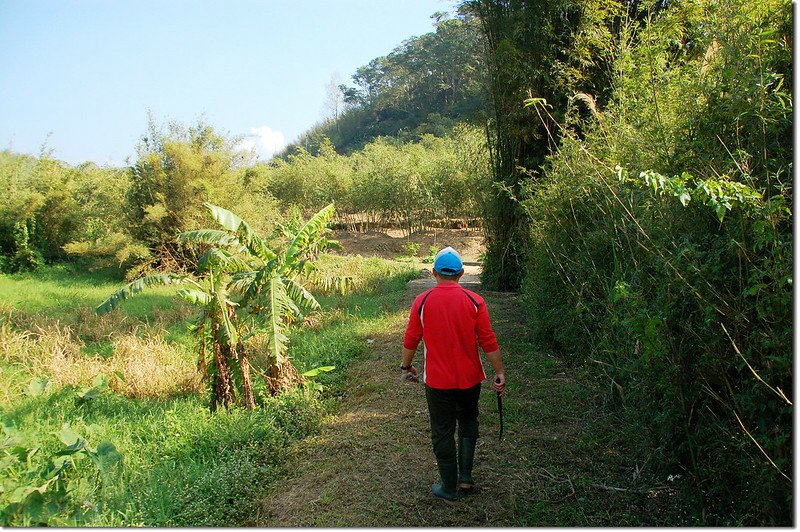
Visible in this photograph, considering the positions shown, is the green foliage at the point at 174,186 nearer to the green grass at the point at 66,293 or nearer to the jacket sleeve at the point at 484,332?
the green grass at the point at 66,293

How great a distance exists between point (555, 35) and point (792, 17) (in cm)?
671

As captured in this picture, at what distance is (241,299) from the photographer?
22.7ft

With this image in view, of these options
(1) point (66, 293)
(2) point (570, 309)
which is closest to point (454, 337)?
(2) point (570, 309)

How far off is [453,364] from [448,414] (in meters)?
0.36

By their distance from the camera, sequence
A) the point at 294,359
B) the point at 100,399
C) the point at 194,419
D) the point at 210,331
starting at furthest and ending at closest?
the point at 294,359 < the point at 100,399 < the point at 210,331 < the point at 194,419

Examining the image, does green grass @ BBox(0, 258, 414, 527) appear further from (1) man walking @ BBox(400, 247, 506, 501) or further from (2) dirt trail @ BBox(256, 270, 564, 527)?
(1) man walking @ BBox(400, 247, 506, 501)

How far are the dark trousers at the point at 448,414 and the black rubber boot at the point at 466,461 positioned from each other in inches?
2.0

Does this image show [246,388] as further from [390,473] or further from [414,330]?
[414,330]

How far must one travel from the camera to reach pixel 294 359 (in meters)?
8.22

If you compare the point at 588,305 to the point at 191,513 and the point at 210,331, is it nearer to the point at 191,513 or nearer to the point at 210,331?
the point at 191,513

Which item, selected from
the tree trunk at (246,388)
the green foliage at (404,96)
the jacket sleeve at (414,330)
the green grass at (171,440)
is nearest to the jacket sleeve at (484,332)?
the jacket sleeve at (414,330)

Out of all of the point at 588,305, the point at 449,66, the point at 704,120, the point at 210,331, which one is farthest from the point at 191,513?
the point at 449,66

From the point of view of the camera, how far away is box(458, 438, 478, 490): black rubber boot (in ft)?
12.8

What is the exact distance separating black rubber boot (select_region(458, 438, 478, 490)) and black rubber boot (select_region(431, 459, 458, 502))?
0.21 ft
